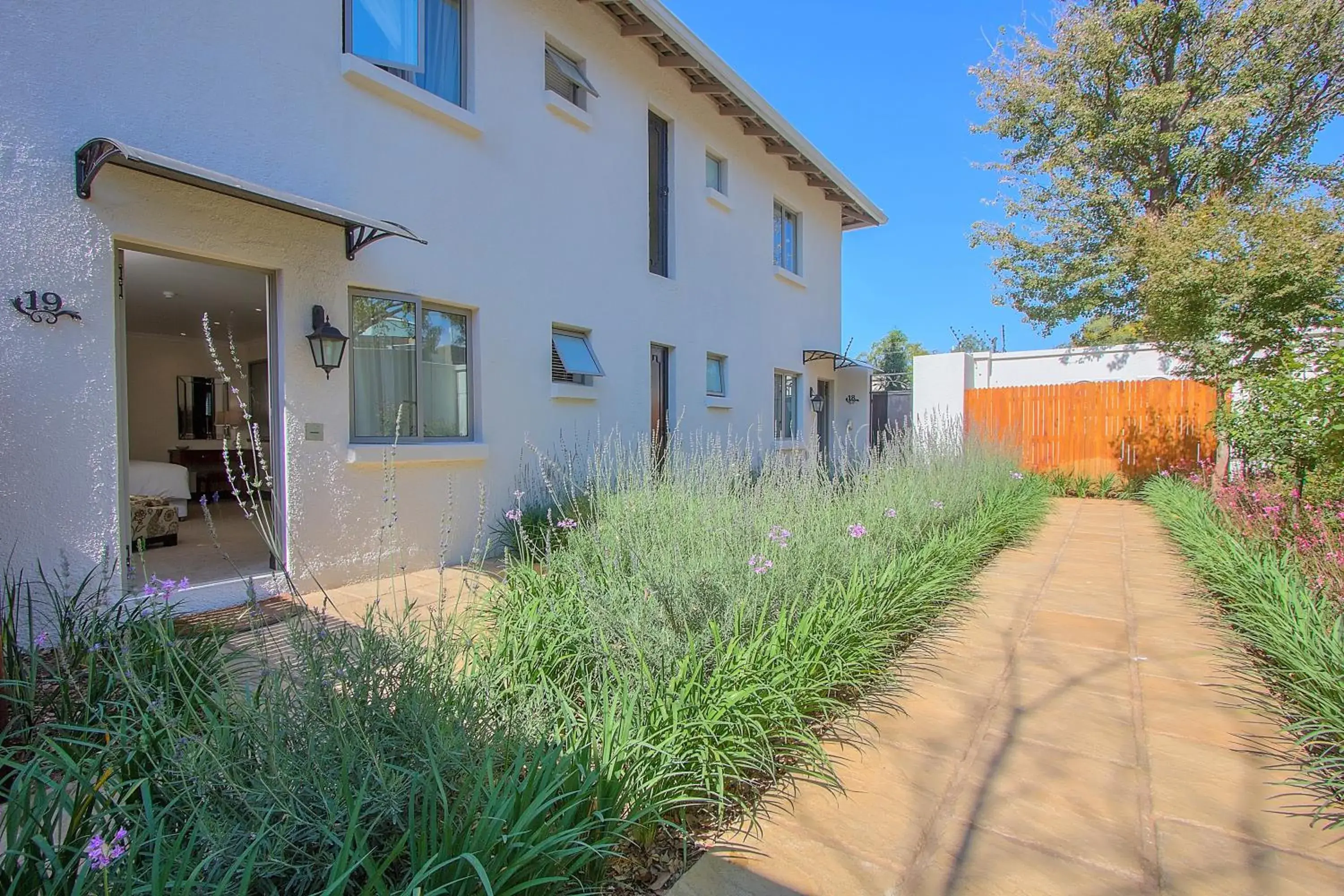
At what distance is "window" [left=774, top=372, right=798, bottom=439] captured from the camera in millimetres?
11539

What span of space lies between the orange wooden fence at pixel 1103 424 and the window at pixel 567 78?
7.27m

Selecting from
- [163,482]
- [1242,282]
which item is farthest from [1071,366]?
[163,482]

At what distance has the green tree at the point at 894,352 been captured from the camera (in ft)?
146

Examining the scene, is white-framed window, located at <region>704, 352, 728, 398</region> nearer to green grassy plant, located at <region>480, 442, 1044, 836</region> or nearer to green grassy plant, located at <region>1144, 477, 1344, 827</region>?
green grassy plant, located at <region>480, 442, 1044, 836</region>

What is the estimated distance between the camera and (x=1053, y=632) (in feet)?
13.3

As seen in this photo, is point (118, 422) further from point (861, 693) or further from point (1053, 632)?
point (1053, 632)

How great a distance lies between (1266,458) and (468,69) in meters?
8.28

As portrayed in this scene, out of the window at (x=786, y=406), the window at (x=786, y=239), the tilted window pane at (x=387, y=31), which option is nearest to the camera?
the tilted window pane at (x=387, y=31)

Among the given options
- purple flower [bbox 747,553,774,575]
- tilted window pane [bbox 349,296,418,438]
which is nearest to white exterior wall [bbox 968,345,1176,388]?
purple flower [bbox 747,553,774,575]

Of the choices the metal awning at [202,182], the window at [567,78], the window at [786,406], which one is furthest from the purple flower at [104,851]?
the window at [786,406]

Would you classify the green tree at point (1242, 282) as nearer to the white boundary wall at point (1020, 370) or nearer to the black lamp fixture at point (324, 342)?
the white boundary wall at point (1020, 370)

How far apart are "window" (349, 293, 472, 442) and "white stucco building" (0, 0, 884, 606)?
0.02 metres

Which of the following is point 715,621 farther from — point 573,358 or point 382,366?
point 573,358

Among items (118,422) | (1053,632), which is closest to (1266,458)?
(1053,632)
